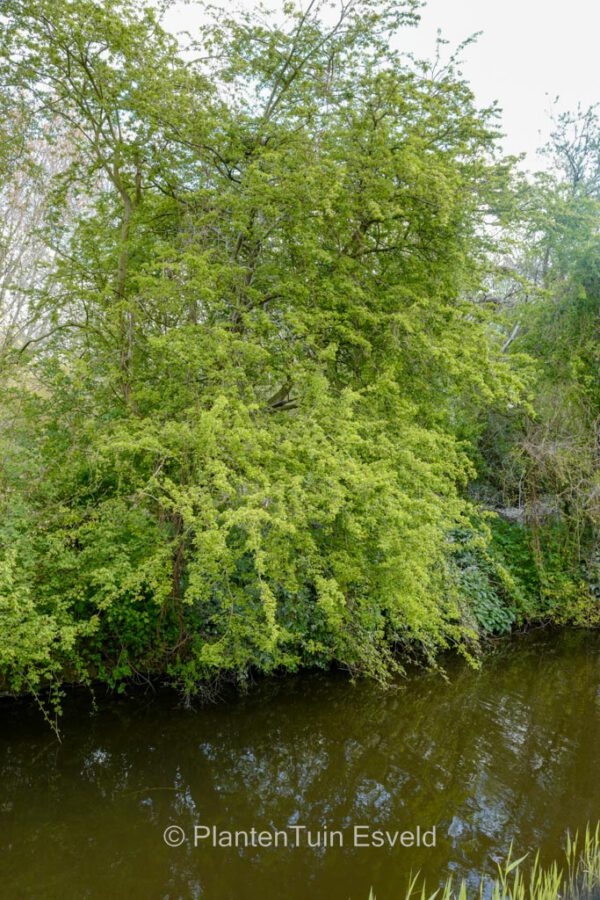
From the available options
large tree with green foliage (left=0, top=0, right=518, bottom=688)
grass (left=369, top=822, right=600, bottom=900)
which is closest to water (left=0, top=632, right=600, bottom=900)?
grass (left=369, top=822, right=600, bottom=900)

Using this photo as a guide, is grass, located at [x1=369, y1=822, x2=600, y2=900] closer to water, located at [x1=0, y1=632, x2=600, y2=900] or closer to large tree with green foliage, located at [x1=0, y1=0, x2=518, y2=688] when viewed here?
water, located at [x1=0, y1=632, x2=600, y2=900]

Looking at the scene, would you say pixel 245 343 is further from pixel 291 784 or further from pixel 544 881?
pixel 544 881

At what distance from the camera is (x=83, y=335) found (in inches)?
307

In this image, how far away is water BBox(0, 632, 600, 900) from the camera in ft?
15.1

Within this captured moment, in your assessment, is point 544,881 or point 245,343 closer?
point 544,881

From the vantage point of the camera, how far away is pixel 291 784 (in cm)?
582

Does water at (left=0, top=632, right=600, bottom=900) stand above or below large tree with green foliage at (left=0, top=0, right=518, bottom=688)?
below

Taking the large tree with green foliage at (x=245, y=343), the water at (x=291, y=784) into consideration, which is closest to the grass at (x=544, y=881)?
the water at (x=291, y=784)

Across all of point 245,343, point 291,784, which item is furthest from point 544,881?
point 245,343

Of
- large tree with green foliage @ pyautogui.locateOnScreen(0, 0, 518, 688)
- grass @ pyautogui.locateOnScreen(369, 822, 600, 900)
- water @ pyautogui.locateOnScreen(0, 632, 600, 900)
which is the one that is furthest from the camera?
large tree with green foliage @ pyautogui.locateOnScreen(0, 0, 518, 688)

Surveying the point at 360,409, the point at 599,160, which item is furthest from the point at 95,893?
the point at 599,160

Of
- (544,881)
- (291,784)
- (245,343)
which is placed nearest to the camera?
(544,881)

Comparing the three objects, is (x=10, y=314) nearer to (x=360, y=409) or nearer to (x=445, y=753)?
(x=360, y=409)

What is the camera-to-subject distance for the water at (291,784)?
461 cm
